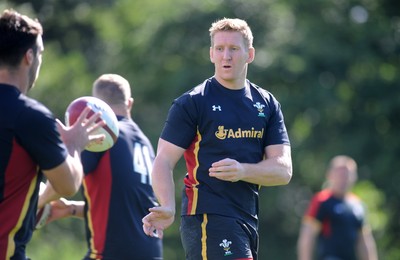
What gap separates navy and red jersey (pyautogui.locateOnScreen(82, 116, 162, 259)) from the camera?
28.8 ft

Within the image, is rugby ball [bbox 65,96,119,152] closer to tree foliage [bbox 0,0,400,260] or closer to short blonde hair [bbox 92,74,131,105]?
short blonde hair [bbox 92,74,131,105]

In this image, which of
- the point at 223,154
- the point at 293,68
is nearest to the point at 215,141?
the point at 223,154

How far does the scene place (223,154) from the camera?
7.43m

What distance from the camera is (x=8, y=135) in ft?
19.3

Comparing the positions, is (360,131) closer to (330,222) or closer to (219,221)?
(330,222)

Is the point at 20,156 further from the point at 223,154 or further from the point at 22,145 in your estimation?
the point at 223,154

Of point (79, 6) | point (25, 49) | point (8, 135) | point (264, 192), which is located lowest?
point (264, 192)

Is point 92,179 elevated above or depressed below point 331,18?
below

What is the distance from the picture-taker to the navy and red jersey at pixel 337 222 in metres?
13.9

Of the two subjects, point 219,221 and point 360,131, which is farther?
point 360,131

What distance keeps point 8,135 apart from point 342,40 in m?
29.0

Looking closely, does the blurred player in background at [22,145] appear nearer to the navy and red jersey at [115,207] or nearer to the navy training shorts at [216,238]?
the navy training shorts at [216,238]

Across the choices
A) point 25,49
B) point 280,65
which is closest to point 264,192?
point 280,65

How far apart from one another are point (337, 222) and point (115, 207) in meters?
5.78
